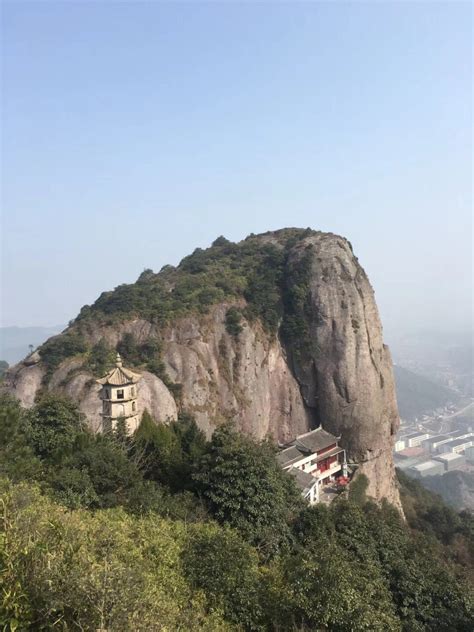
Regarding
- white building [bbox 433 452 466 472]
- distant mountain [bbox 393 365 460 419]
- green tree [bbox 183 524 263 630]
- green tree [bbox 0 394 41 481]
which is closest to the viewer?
green tree [bbox 183 524 263 630]

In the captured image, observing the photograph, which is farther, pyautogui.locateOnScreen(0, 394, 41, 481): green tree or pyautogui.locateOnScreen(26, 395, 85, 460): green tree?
pyautogui.locateOnScreen(26, 395, 85, 460): green tree

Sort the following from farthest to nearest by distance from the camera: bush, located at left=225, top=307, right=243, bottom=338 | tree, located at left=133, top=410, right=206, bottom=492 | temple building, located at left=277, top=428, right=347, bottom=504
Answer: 1. bush, located at left=225, top=307, right=243, bottom=338
2. temple building, located at left=277, top=428, right=347, bottom=504
3. tree, located at left=133, top=410, right=206, bottom=492

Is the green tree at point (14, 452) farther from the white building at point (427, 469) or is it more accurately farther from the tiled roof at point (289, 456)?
the white building at point (427, 469)

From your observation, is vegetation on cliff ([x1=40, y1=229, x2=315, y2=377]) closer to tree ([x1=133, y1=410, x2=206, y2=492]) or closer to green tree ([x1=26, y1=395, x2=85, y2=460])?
green tree ([x1=26, y1=395, x2=85, y2=460])

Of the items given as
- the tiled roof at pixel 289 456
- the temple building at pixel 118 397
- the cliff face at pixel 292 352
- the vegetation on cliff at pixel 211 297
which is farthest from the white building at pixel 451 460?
the temple building at pixel 118 397

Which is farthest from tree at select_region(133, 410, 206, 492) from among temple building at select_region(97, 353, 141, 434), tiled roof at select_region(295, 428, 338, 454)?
tiled roof at select_region(295, 428, 338, 454)

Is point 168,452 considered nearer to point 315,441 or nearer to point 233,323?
point 315,441

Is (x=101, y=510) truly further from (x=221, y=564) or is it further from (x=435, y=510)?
(x=435, y=510)
